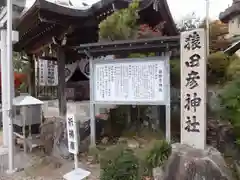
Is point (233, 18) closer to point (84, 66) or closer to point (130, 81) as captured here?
point (84, 66)

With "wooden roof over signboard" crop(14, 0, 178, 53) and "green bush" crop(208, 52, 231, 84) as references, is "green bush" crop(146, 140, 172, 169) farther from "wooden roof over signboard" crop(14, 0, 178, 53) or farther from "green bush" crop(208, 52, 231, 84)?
"green bush" crop(208, 52, 231, 84)

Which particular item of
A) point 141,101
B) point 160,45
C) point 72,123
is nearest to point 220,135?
point 141,101

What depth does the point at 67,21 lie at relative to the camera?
691 cm

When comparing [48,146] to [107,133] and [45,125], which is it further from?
[107,133]

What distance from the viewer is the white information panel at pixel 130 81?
5000 mm

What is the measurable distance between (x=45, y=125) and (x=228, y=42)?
40.1 ft

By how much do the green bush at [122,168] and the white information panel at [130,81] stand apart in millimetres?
1416

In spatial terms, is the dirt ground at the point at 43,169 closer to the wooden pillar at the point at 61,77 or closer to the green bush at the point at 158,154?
the green bush at the point at 158,154

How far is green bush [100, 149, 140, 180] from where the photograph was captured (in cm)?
397

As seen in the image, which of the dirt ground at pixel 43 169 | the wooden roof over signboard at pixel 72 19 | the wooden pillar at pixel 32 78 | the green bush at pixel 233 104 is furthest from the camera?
the wooden pillar at pixel 32 78

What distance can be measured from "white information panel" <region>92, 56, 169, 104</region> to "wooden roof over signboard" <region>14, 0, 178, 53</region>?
192 centimetres

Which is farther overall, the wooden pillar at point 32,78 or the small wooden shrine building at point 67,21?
the wooden pillar at point 32,78

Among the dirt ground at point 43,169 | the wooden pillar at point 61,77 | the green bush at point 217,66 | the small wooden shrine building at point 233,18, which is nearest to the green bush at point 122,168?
the dirt ground at point 43,169

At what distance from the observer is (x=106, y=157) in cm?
442
